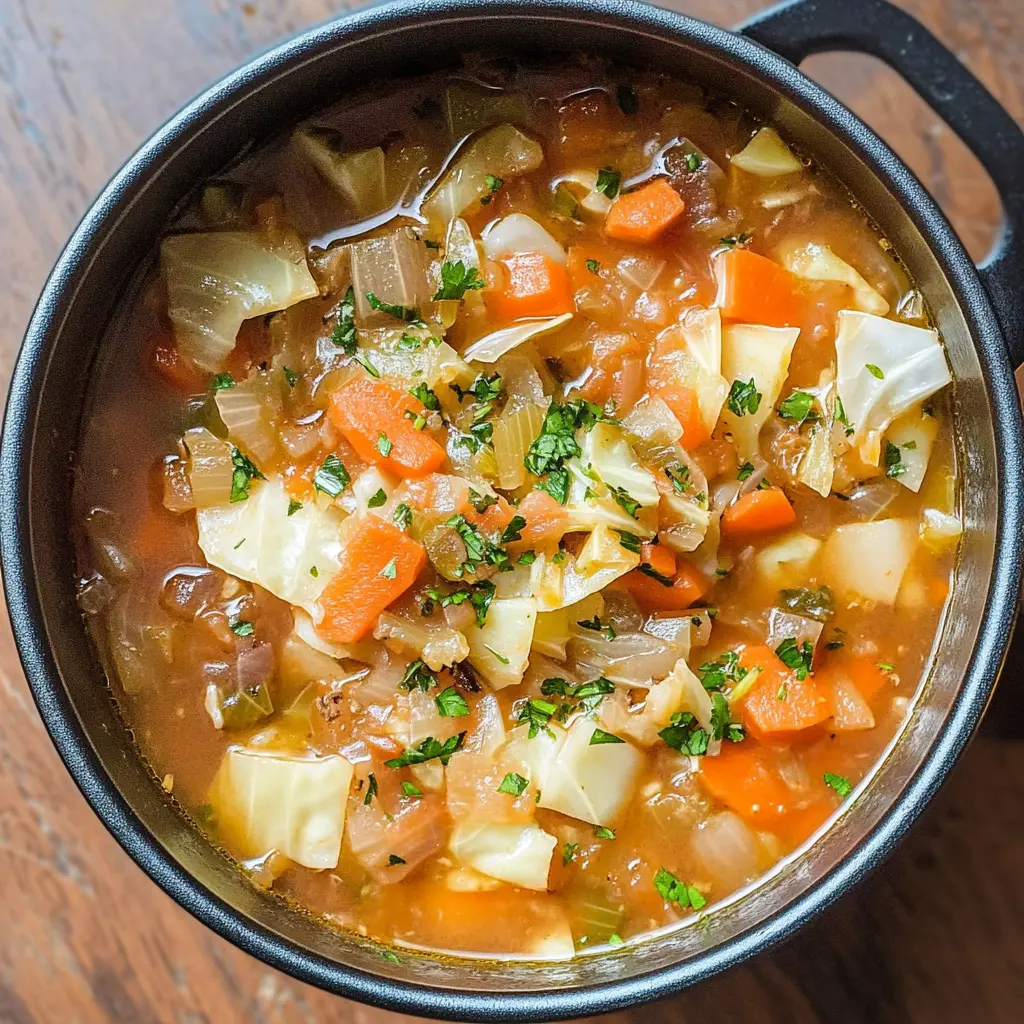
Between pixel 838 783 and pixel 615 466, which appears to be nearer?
pixel 615 466

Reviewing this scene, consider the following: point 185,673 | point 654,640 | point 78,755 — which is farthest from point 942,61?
point 78,755

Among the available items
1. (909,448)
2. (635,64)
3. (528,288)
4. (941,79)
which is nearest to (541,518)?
(528,288)

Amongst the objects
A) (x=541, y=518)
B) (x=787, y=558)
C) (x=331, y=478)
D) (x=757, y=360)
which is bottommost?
(x=787, y=558)

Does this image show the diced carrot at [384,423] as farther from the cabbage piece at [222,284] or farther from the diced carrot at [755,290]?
the diced carrot at [755,290]

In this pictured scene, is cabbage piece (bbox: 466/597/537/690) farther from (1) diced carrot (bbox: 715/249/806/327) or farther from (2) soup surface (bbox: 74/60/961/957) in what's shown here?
(1) diced carrot (bbox: 715/249/806/327)

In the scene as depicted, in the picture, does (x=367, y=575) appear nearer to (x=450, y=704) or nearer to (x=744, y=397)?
(x=450, y=704)

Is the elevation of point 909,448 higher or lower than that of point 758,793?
higher

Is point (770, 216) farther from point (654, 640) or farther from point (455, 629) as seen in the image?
point (455, 629)
